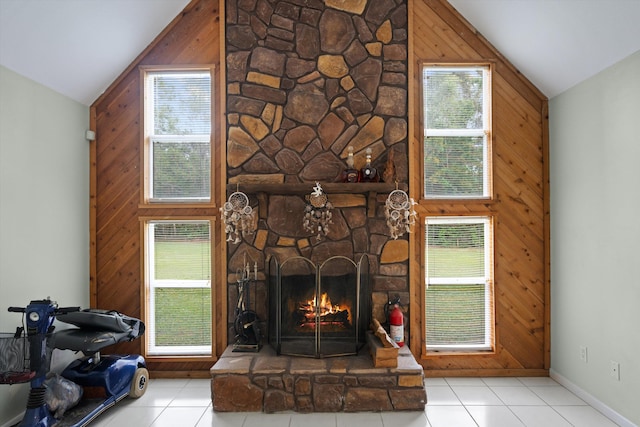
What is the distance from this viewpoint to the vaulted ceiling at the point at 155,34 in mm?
2719

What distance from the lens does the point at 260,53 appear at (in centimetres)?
375

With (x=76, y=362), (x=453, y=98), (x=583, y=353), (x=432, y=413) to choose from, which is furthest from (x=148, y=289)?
(x=583, y=353)

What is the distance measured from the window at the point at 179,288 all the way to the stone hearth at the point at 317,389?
2.78 ft

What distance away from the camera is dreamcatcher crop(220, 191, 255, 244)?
352cm

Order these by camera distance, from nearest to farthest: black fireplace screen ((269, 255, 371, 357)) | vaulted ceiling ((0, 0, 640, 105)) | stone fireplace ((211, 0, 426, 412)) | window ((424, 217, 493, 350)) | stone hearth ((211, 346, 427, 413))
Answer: vaulted ceiling ((0, 0, 640, 105)) → stone hearth ((211, 346, 427, 413)) → black fireplace screen ((269, 255, 371, 357)) → stone fireplace ((211, 0, 426, 412)) → window ((424, 217, 493, 350))

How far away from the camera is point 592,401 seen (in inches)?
124

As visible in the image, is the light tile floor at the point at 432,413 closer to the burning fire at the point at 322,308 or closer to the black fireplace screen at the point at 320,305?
the black fireplace screen at the point at 320,305

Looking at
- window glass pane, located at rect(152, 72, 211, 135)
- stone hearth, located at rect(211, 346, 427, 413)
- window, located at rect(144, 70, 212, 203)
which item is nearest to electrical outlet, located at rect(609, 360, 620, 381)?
stone hearth, located at rect(211, 346, 427, 413)

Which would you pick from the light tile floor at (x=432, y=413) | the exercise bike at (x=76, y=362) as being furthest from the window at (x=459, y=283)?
the exercise bike at (x=76, y=362)

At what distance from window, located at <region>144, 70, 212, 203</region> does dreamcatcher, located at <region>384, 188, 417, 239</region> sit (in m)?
1.76

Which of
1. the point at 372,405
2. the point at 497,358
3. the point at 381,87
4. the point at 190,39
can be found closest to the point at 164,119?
the point at 190,39

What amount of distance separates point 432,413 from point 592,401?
133 cm

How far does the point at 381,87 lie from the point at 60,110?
2.89 m

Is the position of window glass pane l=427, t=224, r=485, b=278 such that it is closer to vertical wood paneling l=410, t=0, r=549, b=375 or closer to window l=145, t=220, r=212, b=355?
vertical wood paneling l=410, t=0, r=549, b=375
